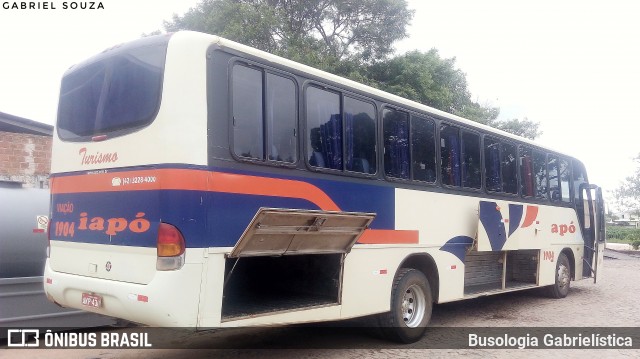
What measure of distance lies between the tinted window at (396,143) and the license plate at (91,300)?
12.2ft

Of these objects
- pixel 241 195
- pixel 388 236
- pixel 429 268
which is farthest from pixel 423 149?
pixel 241 195

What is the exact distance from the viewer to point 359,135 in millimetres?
6574

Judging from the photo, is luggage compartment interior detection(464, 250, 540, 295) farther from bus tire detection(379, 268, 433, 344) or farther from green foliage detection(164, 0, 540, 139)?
green foliage detection(164, 0, 540, 139)

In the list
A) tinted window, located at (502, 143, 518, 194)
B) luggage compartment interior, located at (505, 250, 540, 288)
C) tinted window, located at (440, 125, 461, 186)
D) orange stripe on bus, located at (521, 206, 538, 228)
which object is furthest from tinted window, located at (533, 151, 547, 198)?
tinted window, located at (440, 125, 461, 186)

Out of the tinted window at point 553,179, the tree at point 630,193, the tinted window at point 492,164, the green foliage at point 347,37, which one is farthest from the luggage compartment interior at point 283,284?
the tree at point 630,193

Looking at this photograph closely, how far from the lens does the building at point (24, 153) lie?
11281mm

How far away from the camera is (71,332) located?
25.0 ft

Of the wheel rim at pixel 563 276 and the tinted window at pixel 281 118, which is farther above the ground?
the tinted window at pixel 281 118

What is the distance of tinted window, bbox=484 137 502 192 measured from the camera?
362 inches

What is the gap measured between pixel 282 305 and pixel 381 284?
1441mm

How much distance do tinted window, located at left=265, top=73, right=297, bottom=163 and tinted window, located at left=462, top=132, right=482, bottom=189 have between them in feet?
12.8

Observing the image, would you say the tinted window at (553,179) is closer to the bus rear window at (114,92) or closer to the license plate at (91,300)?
the bus rear window at (114,92)

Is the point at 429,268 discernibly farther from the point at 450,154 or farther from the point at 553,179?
the point at 553,179

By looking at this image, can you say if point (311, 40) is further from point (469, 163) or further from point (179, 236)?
point (179, 236)
